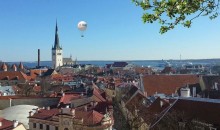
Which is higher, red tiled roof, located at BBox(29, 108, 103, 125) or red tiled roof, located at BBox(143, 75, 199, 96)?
red tiled roof, located at BBox(143, 75, 199, 96)

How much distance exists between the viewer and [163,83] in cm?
5441

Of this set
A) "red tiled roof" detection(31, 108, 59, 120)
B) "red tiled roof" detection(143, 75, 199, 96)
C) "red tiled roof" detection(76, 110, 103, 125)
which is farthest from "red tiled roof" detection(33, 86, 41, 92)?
"red tiled roof" detection(76, 110, 103, 125)

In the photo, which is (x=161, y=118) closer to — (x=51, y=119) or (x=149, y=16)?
(x=51, y=119)

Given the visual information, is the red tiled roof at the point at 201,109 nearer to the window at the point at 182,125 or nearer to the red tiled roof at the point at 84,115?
the window at the point at 182,125

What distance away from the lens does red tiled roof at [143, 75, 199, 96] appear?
176 ft

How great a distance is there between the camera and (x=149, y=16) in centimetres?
707

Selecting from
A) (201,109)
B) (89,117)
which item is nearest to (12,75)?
(89,117)

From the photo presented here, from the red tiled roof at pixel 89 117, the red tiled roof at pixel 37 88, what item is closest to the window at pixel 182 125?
the red tiled roof at pixel 89 117

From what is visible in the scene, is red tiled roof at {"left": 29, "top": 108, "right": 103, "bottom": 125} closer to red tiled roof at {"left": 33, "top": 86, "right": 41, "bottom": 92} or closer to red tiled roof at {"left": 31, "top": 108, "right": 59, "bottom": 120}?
red tiled roof at {"left": 31, "top": 108, "right": 59, "bottom": 120}

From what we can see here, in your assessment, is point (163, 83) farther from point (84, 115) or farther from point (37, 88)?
point (37, 88)

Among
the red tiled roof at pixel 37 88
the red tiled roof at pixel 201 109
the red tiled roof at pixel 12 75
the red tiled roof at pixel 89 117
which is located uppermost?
the red tiled roof at pixel 201 109

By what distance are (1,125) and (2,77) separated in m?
72.2

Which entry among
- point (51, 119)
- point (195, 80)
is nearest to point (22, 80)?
point (195, 80)

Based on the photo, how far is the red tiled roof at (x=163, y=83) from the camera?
53500 millimetres
